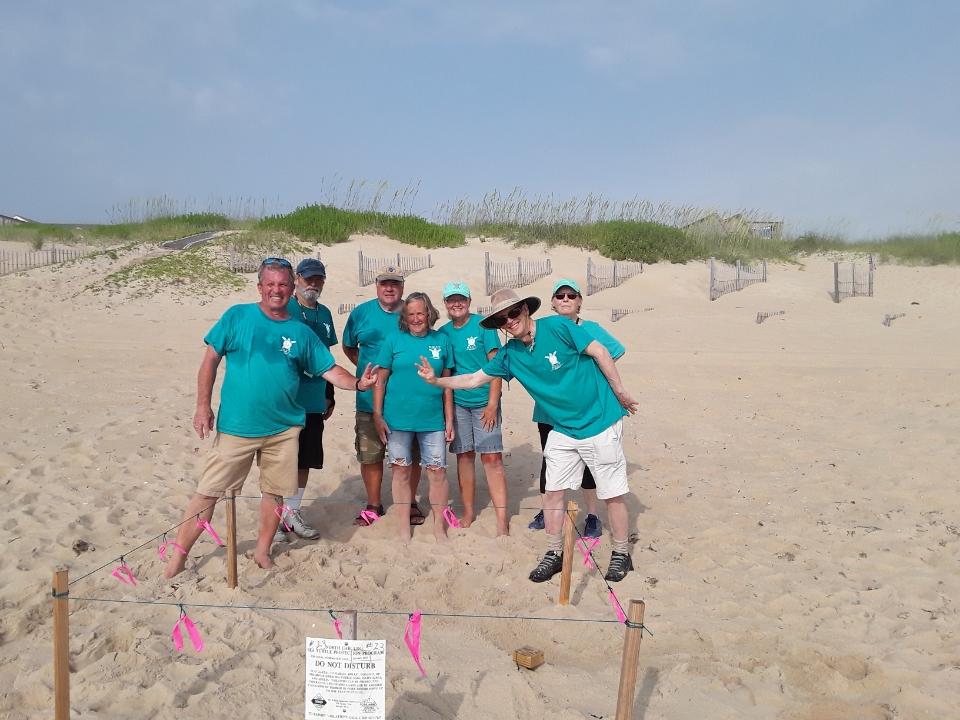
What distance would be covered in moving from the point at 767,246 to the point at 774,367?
15.2 m

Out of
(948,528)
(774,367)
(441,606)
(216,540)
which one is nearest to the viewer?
(441,606)

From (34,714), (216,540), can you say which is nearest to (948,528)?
(216,540)

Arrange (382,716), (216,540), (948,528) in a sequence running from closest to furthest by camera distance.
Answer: (382,716)
(216,540)
(948,528)

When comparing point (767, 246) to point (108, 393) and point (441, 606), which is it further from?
point (441, 606)

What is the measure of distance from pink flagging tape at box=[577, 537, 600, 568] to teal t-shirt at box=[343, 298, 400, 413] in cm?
163

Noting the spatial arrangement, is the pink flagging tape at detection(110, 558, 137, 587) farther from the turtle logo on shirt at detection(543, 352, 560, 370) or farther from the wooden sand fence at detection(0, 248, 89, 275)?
the wooden sand fence at detection(0, 248, 89, 275)

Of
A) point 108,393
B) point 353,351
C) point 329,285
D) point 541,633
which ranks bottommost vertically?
point 541,633

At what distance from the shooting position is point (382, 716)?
2377 mm

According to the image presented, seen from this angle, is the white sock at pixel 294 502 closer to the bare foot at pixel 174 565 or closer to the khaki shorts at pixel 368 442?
the khaki shorts at pixel 368 442

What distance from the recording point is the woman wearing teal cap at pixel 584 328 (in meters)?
4.33

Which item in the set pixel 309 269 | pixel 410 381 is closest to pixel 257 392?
pixel 410 381

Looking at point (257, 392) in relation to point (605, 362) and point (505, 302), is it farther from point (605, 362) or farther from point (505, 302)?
point (605, 362)

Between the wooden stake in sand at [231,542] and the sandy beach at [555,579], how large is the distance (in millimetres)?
74

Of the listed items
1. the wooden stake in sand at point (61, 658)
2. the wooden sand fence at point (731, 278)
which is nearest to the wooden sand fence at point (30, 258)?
the wooden sand fence at point (731, 278)
